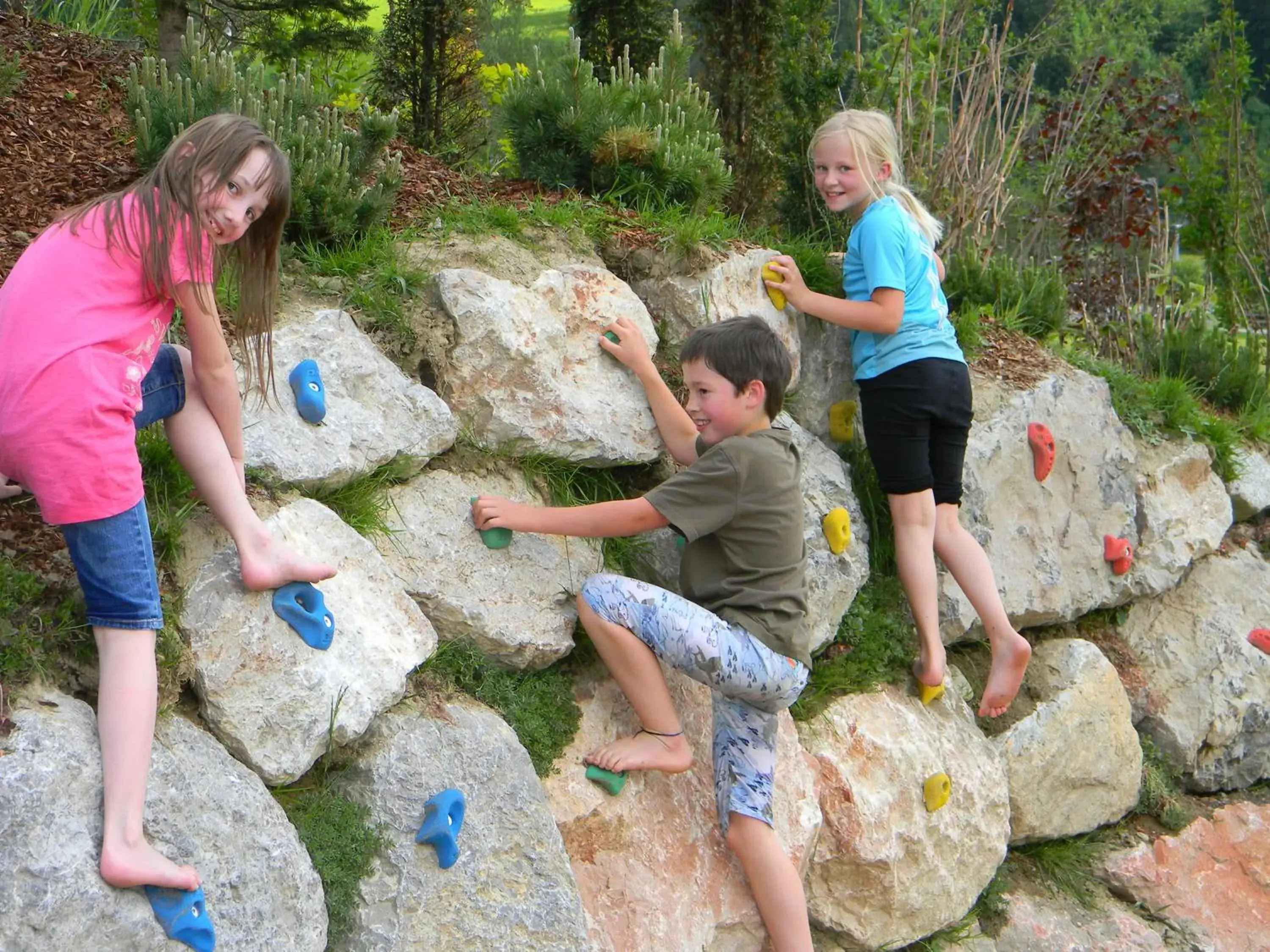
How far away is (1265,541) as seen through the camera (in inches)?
244

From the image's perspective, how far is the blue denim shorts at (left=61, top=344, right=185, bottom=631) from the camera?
262 centimetres

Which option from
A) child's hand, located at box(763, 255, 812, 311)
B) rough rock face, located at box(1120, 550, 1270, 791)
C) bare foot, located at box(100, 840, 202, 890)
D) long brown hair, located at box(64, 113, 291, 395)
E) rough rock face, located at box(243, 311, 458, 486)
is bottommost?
rough rock face, located at box(1120, 550, 1270, 791)

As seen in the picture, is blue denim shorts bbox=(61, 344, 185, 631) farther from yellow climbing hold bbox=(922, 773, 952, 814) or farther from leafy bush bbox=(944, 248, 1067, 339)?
leafy bush bbox=(944, 248, 1067, 339)

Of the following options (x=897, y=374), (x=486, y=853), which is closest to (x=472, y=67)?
(x=897, y=374)

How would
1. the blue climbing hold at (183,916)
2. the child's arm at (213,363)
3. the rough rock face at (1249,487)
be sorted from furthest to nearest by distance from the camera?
1. the rough rock face at (1249,487)
2. the child's arm at (213,363)
3. the blue climbing hold at (183,916)

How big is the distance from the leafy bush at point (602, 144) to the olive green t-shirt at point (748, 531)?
6.04ft

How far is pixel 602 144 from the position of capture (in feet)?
16.3

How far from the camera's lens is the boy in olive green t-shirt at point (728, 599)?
336 centimetres

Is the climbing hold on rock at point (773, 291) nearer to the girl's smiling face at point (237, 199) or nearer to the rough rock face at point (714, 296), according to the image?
the rough rock face at point (714, 296)

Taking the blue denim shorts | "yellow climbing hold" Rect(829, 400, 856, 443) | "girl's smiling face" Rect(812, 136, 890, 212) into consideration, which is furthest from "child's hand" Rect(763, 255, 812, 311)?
the blue denim shorts

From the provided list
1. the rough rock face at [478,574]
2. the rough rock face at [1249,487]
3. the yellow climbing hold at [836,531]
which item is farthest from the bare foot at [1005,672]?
the rough rock face at [1249,487]

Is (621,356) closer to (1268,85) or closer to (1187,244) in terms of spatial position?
(1187,244)

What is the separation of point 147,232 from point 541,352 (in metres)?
1.53

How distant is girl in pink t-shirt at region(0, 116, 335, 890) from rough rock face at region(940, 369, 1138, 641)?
296cm
